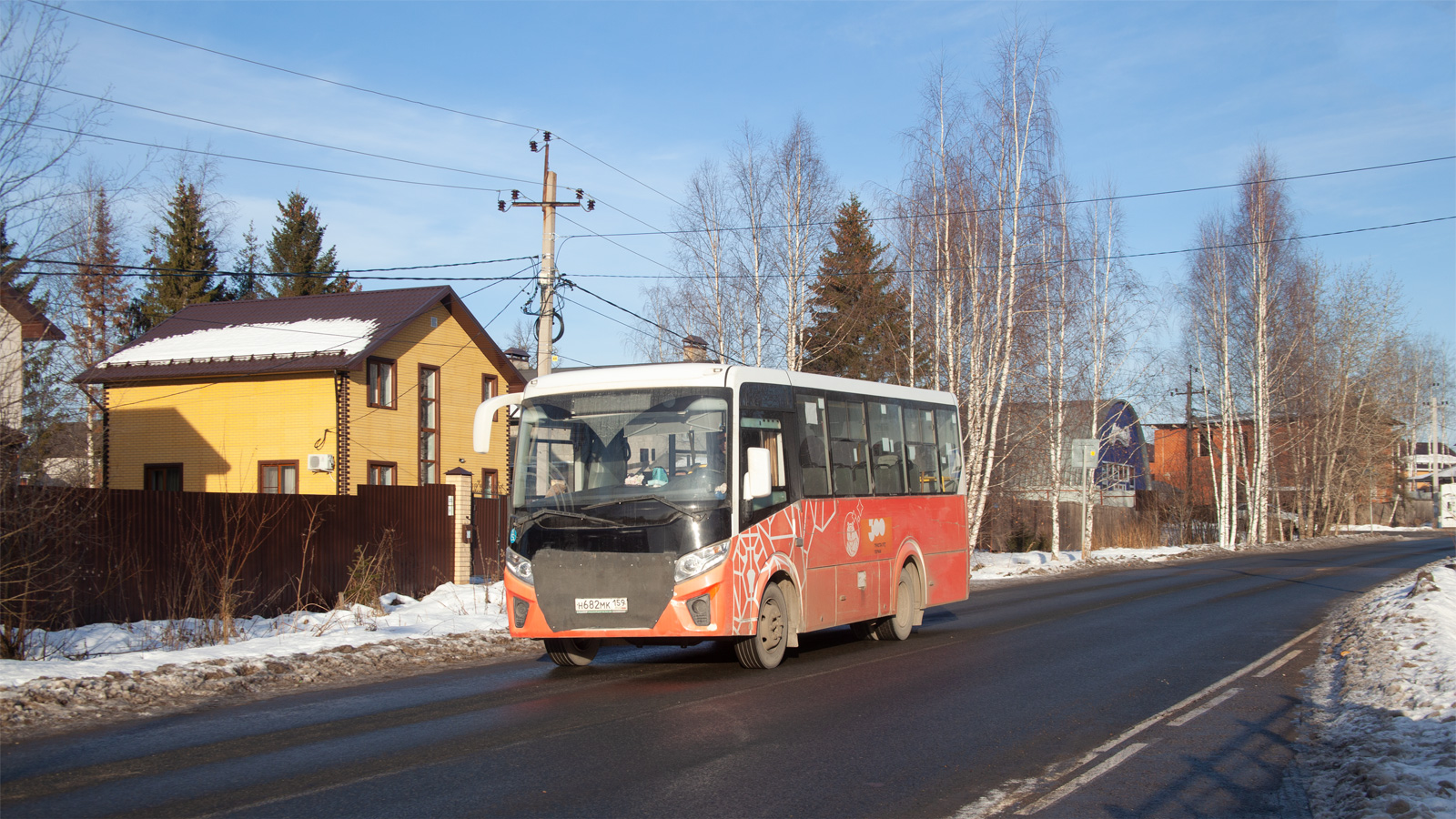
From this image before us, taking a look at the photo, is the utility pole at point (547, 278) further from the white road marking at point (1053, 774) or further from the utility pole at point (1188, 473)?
the utility pole at point (1188, 473)

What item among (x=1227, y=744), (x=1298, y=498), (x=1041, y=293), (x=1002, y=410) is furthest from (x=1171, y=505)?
(x=1227, y=744)

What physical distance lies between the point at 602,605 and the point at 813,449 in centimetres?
319

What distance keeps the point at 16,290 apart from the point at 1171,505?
5052 centimetres

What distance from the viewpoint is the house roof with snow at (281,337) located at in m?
29.8

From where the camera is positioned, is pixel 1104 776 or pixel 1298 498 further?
pixel 1298 498

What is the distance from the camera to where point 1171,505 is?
175ft

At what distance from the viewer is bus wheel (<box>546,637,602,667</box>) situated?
11.8m

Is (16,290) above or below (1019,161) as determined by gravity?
below

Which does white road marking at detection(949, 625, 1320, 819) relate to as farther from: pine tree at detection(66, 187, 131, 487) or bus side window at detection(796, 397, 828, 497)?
pine tree at detection(66, 187, 131, 487)

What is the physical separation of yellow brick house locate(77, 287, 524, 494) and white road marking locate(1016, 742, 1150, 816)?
81.0 feet

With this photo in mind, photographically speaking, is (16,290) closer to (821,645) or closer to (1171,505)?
(821,645)

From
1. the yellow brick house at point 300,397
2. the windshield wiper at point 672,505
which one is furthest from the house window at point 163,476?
the windshield wiper at point 672,505

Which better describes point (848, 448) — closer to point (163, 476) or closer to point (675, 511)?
point (675, 511)

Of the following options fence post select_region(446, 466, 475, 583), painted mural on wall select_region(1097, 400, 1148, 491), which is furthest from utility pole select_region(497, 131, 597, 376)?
painted mural on wall select_region(1097, 400, 1148, 491)
